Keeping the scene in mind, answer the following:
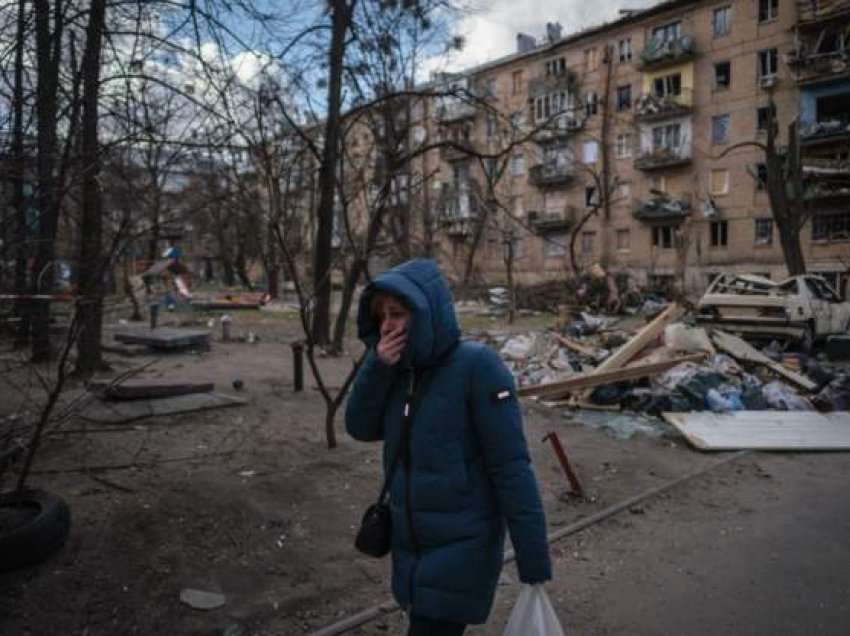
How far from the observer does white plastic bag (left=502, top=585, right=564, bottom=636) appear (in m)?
2.04

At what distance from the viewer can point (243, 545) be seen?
410cm

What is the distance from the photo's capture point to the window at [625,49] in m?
38.1

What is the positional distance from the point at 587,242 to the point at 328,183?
3209 centimetres

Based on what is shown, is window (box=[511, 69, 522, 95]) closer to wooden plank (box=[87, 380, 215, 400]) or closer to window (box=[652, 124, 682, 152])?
window (box=[652, 124, 682, 152])

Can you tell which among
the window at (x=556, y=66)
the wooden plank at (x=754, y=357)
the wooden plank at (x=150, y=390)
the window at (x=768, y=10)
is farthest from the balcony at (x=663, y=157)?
the wooden plank at (x=150, y=390)

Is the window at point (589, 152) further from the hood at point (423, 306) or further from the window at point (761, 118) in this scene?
the hood at point (423, 306)

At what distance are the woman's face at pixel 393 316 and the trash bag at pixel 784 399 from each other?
7.84 metres

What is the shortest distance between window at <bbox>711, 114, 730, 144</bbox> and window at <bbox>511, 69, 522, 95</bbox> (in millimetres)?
13899

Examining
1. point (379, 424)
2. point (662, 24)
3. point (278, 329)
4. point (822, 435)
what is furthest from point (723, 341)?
point (662, 24)

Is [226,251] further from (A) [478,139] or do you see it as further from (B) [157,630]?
(B) [157,630]

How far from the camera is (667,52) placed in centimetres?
3538

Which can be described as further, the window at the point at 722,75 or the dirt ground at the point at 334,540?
the window at the point at 722,75

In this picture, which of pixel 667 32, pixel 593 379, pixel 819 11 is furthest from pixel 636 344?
pixel 667 32

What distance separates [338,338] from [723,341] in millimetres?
7433
